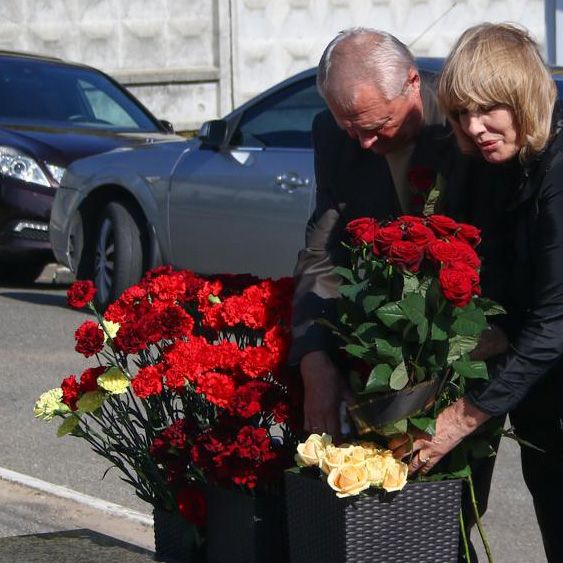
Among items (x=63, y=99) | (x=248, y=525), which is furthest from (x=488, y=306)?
(x=63, y=99)

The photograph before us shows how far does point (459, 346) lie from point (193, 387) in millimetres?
776

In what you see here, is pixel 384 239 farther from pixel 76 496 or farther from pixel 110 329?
pixel 76 496

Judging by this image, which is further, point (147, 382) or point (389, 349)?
point (147, 382)

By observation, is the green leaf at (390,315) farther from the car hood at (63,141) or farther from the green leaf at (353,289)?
the car hood at (63,141)

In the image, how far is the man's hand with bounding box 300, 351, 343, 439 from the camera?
3.14 meters

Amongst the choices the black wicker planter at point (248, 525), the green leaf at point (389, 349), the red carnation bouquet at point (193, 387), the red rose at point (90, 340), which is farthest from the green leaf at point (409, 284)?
the red rose at point (90, 340)

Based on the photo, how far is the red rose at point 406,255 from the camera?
2.88 m

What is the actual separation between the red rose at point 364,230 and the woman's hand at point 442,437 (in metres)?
0.39

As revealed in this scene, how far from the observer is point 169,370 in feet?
11.1

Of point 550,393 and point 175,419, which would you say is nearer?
point 550,393

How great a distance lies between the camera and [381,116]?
124 inches

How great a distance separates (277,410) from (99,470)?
2.36 metres

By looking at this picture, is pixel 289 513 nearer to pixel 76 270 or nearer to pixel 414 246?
pixel 414 246

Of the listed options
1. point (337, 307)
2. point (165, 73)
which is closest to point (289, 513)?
point (337, 307)
